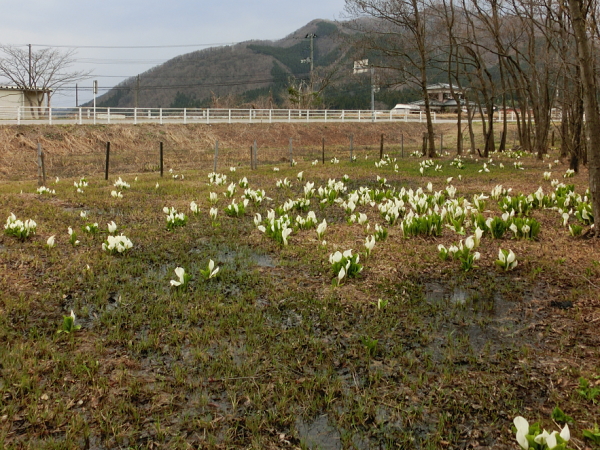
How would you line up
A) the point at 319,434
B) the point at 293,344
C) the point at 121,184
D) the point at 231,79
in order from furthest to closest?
the point at 231,79
the point at 121,184
the point at 293,344
the point at 319,434

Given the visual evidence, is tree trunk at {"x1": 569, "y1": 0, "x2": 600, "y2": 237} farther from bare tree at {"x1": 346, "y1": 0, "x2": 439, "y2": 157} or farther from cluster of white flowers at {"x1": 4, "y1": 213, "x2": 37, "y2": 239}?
bare tree at {"x1": 346, "y1": 0, "x2": 439, "y2": 157}

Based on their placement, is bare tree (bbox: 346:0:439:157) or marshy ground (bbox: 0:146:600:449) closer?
marshy ground (bbox: 0:146:600:449)

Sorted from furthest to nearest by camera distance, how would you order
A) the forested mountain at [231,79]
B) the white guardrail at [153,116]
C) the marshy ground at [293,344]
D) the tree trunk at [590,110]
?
1. the forested mountain at [231,79]
2. the white guardrail at [153,116]
3. the tree trunk at [590,110]
4. the marshy ground at [293,344]

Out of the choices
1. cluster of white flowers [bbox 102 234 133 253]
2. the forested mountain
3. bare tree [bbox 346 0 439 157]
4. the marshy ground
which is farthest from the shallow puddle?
the forested mountain

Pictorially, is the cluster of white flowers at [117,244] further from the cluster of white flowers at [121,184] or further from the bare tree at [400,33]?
the bare tree at [400,33]

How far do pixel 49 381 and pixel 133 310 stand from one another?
143 centimetres

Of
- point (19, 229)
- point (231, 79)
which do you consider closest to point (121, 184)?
point (19, 229)

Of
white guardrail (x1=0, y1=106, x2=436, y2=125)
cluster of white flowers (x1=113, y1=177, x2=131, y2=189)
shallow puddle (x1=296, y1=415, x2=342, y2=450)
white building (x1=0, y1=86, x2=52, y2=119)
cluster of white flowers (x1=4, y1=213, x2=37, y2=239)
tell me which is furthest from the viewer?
white building (x1=0, y1=86, x2=52, y2=119)

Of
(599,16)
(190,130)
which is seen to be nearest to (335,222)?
(599,16)

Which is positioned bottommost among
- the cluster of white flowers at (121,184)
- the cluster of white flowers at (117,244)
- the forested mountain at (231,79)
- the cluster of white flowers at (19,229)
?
the cluster of white flowers at (117,244)

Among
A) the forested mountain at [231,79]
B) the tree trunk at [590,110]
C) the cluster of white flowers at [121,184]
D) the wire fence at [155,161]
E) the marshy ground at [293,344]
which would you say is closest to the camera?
the marshy ground at [293,344]

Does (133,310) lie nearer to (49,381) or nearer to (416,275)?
(49,381)

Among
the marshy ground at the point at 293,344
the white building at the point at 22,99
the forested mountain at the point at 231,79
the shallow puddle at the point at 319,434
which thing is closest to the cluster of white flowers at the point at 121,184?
the marshy ground at the point at 293,344

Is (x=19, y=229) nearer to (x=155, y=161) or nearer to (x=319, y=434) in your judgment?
(x=319, y=434)
